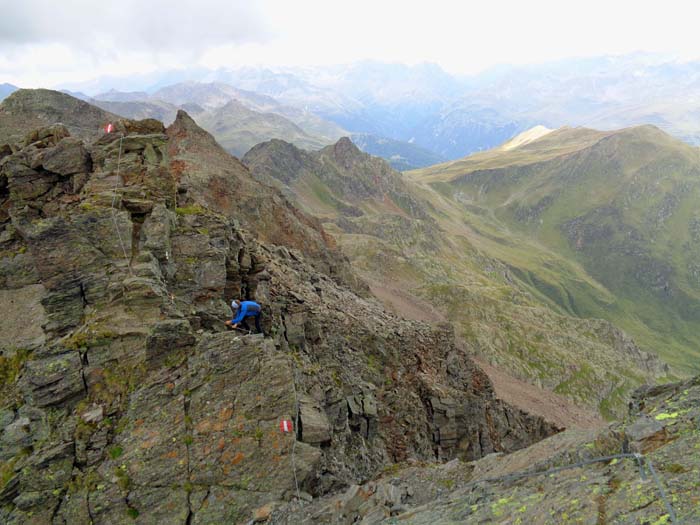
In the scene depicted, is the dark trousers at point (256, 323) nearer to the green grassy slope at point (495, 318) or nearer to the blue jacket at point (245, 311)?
the blue jacket at point (245, 311)

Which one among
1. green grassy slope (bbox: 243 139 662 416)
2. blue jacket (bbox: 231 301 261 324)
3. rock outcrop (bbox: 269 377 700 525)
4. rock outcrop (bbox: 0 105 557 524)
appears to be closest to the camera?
rock outcrop (bbox: 269 377 700 525)

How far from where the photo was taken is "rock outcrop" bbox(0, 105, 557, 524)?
1683cm

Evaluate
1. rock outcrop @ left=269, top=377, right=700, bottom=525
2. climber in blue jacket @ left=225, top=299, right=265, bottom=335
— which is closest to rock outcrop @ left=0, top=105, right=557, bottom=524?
climber in blue jacket @ left=225, top=299, right=265, bottom=335

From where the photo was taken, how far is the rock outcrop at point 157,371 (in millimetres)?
16828

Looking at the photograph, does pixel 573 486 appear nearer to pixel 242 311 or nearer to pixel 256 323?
pixel 242 311

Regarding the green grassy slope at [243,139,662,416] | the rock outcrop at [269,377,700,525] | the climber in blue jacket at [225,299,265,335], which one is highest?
the climber in blue jacket at [225,299,265,335]

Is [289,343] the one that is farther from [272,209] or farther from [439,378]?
[272,209]

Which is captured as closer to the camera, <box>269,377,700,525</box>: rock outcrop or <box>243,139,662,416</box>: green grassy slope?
<box>269,377,700,525</box>: rock outcrop

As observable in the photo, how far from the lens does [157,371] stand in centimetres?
1897

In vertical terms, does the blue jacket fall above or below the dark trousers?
above

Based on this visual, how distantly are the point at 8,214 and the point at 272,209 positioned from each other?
4355 centimetres

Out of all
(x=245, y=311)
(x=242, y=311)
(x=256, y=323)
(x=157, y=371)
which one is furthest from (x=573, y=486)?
(x=256, y=323)

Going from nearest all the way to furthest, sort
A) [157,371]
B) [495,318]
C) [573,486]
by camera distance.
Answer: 1. [573,486]
2. [157,371]
3. [495,318]

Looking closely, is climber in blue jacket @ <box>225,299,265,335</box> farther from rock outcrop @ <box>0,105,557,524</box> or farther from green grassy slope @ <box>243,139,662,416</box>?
green grassy slope @ <box>243,139,662,416</box>
